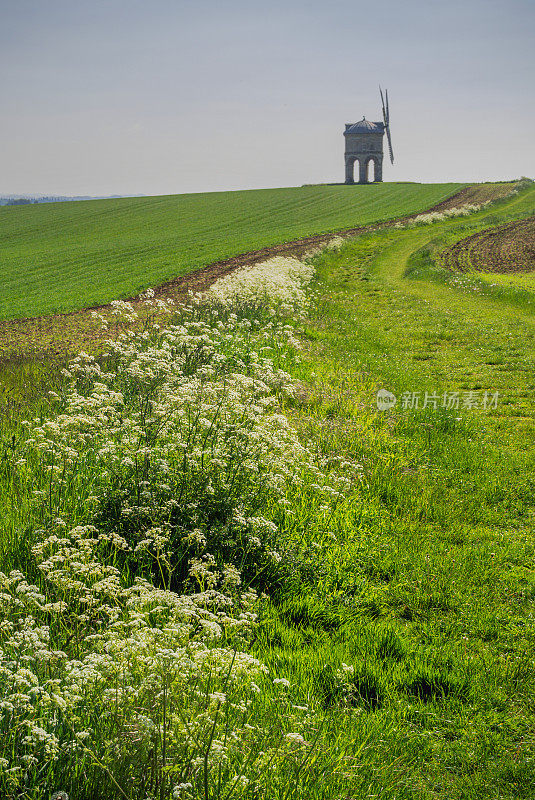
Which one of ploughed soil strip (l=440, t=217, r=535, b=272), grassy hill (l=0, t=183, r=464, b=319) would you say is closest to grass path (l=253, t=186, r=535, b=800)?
ploughed soil strip (l=440, t=217, r=535, b=272)

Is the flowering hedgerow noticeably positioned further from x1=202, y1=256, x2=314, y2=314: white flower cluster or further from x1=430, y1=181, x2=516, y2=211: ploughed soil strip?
Answer: x1=430, y1=181, x2=516, y2=211: ploughed soil strip

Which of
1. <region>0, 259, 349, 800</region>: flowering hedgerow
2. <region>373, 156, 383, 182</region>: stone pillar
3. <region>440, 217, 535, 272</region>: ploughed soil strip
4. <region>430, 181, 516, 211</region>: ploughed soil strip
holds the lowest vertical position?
<region>0, 259, 349, 800</region>: flowering hedgerow

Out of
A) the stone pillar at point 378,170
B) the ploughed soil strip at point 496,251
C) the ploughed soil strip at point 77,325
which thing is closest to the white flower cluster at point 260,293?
the ploughed soil strip at point 77,325

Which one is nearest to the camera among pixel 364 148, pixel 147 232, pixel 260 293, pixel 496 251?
pixel 260 293

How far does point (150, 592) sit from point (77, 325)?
669 inches

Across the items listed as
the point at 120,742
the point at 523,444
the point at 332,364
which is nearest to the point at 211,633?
the point at 120,742

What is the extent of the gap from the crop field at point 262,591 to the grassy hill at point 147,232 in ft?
59.7

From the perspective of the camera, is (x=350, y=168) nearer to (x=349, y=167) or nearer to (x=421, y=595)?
(x=349, y=167)

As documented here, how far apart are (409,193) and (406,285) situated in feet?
165

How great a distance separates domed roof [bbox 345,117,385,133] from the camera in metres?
98.2

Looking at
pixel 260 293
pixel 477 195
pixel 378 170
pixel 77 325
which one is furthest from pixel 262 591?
pixel 378 170

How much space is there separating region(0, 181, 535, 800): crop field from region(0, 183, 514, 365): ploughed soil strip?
12.4 ft

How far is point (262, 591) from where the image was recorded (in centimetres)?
523

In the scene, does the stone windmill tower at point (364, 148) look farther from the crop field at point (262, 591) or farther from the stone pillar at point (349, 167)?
the crop field at point (262, 591)
